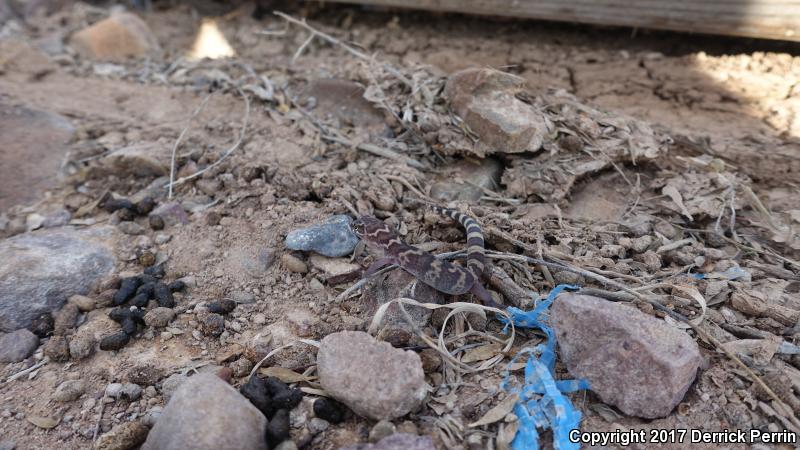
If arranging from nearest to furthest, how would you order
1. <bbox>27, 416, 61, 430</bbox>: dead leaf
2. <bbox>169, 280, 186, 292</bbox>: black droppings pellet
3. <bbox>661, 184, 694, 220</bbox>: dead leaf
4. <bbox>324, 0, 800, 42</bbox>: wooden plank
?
<bbox>27, 416, 61, 430</bbox>: dead leaf, <bbox>169, 280, 186, 292</bbox>: black droppings pellet, <bbox>661, 184, 694, 220</bbox>: dead leaf, <bbox>324, 0, 800, 42</bbox>: wooden plank

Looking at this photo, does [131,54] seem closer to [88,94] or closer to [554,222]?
[88,94]

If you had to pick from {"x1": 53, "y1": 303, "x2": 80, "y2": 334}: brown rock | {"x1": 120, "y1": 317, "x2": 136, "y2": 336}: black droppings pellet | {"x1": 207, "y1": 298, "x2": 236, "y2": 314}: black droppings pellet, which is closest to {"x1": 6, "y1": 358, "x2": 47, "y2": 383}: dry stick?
{"x1": 53, "y1": 303, "x2": 80, "y2": 334}: brown rock

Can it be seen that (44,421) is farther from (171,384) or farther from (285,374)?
(285,374)

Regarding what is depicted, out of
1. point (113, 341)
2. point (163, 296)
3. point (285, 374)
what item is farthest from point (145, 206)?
point (285, 374)

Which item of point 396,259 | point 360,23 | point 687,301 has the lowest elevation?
point 396,259

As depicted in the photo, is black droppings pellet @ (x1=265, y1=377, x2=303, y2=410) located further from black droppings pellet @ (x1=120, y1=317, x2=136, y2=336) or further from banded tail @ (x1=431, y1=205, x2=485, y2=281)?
banded tail @ (x1=431, y1=205, x2=485, y2=281)

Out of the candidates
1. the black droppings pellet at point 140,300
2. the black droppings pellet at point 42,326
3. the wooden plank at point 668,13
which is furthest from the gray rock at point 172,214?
the wooden plank at point 668,13

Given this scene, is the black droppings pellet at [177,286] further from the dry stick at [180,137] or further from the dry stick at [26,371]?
the dry stick at [180,137]

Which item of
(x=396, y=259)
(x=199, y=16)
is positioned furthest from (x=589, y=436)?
(x=199, y=16)
